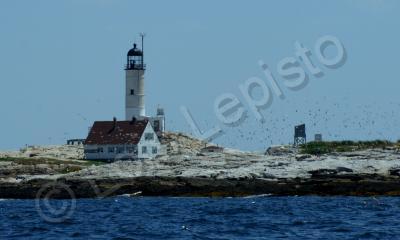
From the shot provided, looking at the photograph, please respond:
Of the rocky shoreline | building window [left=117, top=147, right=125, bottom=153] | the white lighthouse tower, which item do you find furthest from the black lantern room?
the rocky shoreline

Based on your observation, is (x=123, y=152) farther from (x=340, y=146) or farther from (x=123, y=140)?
(x=340, y=146)

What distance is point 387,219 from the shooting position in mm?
51625

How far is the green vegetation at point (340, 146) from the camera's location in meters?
88.7

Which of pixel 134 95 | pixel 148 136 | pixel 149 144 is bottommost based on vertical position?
pixel 149 144

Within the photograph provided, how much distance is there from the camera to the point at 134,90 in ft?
327

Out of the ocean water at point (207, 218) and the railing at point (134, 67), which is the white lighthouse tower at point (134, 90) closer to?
the railing at point (134, 67)

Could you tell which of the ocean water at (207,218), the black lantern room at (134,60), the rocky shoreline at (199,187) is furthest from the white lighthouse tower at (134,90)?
the ocean water at (207,218)

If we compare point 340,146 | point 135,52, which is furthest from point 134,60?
point 340,146

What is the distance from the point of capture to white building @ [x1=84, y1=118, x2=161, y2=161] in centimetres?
9256

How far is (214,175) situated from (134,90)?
28.6m

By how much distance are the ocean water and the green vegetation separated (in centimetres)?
2027

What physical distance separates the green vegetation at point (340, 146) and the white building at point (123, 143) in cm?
1321

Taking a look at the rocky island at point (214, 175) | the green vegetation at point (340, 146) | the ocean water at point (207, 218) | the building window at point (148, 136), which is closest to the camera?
the ocean water at point (207, 218)

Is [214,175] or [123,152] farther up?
[123,152]
